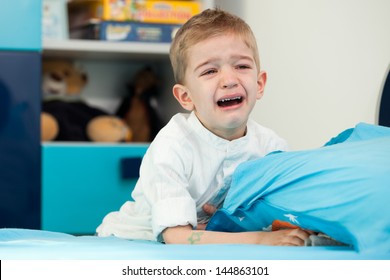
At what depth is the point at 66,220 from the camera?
7.67 feet

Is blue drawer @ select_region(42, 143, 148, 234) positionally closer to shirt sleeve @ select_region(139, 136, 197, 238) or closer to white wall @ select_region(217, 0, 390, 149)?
white wall @ select_region(217, 0, 390, 149)

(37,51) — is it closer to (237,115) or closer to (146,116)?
(146,116)

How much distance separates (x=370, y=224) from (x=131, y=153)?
161 cm

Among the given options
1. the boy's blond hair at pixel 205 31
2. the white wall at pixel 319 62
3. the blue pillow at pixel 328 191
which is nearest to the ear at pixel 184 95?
the boy's blond hair at pixel 205 31

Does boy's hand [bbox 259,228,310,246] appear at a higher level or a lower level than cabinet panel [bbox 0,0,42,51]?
lower

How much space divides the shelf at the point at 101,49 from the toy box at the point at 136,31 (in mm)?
23

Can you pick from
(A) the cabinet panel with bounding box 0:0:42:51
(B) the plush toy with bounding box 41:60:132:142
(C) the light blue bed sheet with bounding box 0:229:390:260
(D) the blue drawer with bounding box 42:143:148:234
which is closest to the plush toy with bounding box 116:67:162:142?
(B) the plush toy with bounding box 41:60:132:142

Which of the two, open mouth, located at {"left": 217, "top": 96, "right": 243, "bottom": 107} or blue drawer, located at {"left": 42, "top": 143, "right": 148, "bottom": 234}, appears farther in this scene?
blue drawer, located at {"left": 42, "top": 143, "right": 148, "bottom": 234}

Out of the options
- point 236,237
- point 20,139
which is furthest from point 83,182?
point 236,237

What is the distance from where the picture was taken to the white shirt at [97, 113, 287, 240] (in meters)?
1.17

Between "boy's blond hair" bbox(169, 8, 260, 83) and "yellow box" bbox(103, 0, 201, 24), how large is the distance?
3.76 feet

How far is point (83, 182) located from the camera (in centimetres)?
238

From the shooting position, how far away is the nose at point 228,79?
1.22 m

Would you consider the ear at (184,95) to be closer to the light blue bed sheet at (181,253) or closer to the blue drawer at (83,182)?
the light blue bed sheet at (181,253)
